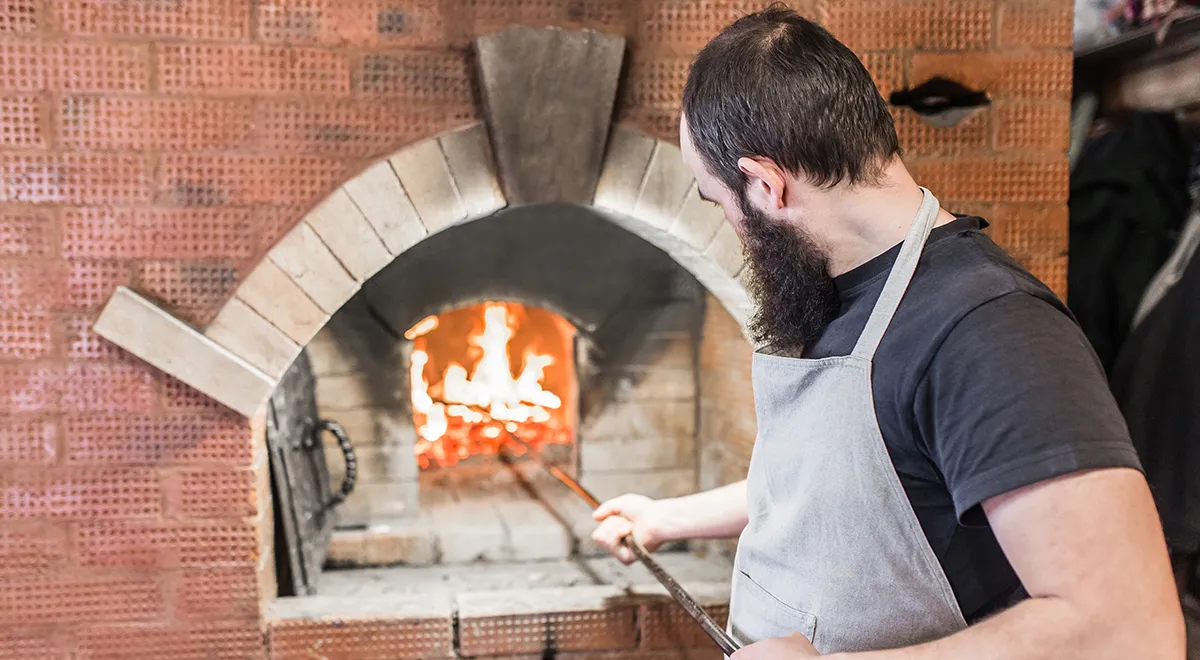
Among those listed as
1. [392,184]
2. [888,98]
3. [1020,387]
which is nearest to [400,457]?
[392,184]

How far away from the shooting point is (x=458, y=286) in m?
3.22

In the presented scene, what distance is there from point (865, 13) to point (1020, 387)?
5.42 feet

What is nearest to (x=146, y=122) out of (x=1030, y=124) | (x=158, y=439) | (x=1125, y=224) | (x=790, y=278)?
(x=158, y=439)

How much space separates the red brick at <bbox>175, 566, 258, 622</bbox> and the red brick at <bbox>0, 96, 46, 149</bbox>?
44.7 inches

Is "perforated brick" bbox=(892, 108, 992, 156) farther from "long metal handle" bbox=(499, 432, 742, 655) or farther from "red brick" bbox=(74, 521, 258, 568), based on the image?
"red brick" bbox=(74, 521, 258, 568)

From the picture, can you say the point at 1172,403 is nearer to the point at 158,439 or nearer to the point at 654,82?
the point at 654,82

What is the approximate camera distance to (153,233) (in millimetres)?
2232

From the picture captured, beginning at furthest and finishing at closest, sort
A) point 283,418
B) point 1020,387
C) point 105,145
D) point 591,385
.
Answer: point 591,385, point 283,418, point 105,145, point 1020,387

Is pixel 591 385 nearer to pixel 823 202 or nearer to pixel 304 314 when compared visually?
pixel 304 314

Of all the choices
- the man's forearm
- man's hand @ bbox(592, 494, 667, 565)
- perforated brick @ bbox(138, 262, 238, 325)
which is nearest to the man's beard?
the man's forearm

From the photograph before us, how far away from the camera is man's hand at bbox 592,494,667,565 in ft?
6.45

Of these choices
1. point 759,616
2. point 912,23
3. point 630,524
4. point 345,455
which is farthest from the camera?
point 345,455

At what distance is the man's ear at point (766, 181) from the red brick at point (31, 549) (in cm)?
201

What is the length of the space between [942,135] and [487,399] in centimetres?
200
